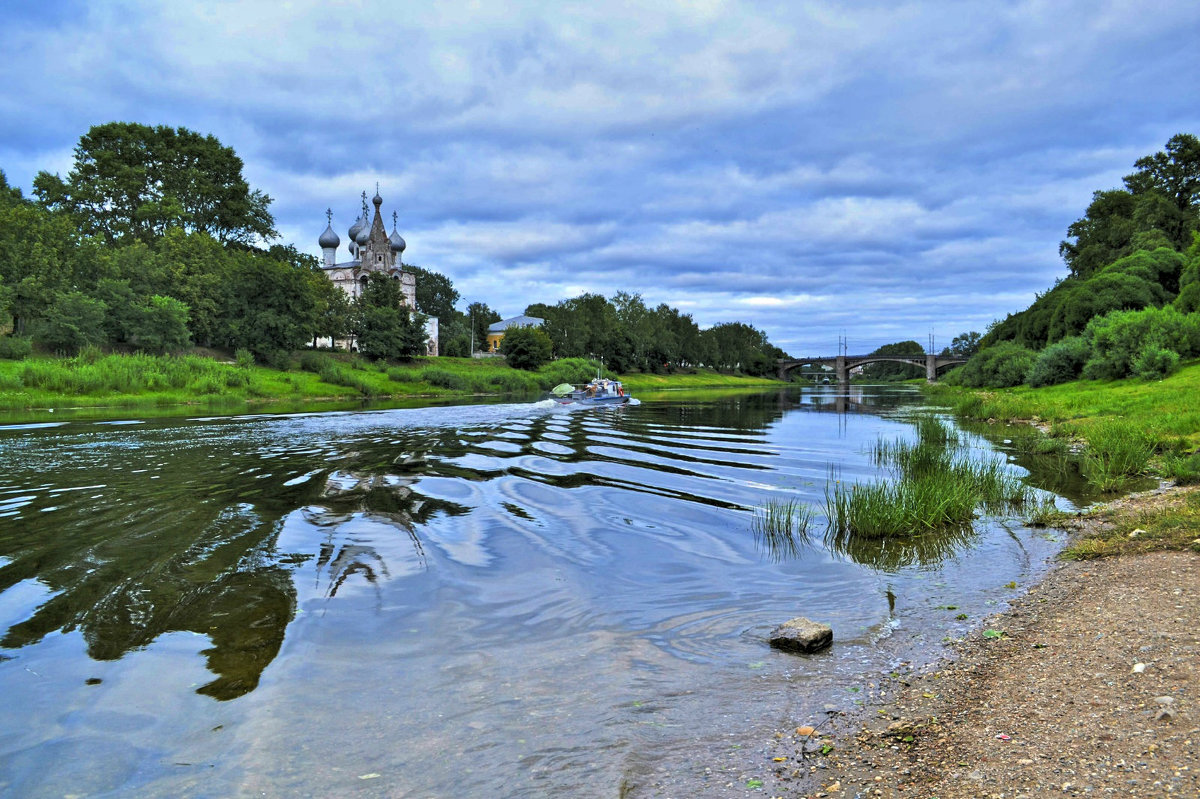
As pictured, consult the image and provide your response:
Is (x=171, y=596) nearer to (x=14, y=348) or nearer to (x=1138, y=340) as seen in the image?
(x=1138, y=340)

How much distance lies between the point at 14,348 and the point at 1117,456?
61861mm

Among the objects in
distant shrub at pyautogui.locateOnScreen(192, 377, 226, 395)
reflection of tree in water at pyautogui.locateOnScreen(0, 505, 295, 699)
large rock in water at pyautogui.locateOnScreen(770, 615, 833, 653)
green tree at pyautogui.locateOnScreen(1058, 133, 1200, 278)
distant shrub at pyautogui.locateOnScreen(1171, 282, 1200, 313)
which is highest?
green tree at pyautogui.locateOnScreen(1058, 133, 1200, 278)

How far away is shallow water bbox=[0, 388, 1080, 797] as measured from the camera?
17.6 feet

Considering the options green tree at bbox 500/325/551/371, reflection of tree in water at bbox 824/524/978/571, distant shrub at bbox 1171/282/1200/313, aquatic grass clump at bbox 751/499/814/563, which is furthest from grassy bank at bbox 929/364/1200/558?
green tree at bbox 500/325/551/371

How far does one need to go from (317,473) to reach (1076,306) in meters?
63.5

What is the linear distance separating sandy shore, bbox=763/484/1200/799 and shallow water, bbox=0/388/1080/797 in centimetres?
62

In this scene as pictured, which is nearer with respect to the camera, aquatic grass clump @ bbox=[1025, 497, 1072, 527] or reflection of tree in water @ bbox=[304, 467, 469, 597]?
reflection of tree in water @ bbox=[304, 467, 469, 597]

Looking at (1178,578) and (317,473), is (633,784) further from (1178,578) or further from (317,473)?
(317,473)

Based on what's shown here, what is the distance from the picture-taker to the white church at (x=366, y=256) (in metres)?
122

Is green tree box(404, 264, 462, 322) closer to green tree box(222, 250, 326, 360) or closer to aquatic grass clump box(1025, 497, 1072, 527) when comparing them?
green tree box(222, 250, 326, 360)

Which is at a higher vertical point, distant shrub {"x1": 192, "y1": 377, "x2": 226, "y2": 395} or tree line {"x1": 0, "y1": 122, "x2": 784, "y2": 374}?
tree line {"x1": 0, "y1": 122, "x2": 784, "y2": 374}

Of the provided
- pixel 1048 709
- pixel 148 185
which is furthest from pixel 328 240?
pixel 1048 709

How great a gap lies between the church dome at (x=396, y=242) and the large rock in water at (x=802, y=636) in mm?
128025

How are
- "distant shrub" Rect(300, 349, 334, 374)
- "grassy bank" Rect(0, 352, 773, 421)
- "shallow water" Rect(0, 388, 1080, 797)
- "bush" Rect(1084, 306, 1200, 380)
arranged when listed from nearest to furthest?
"shallow water" Rect(0, 388, 1080, 797) → "bush" Rect(1084, 306, 1200, 380) → "grassy bank" Rect(0, 352, 773, 421) → "distant shrub" Rect(300, 349, 334, 374)
